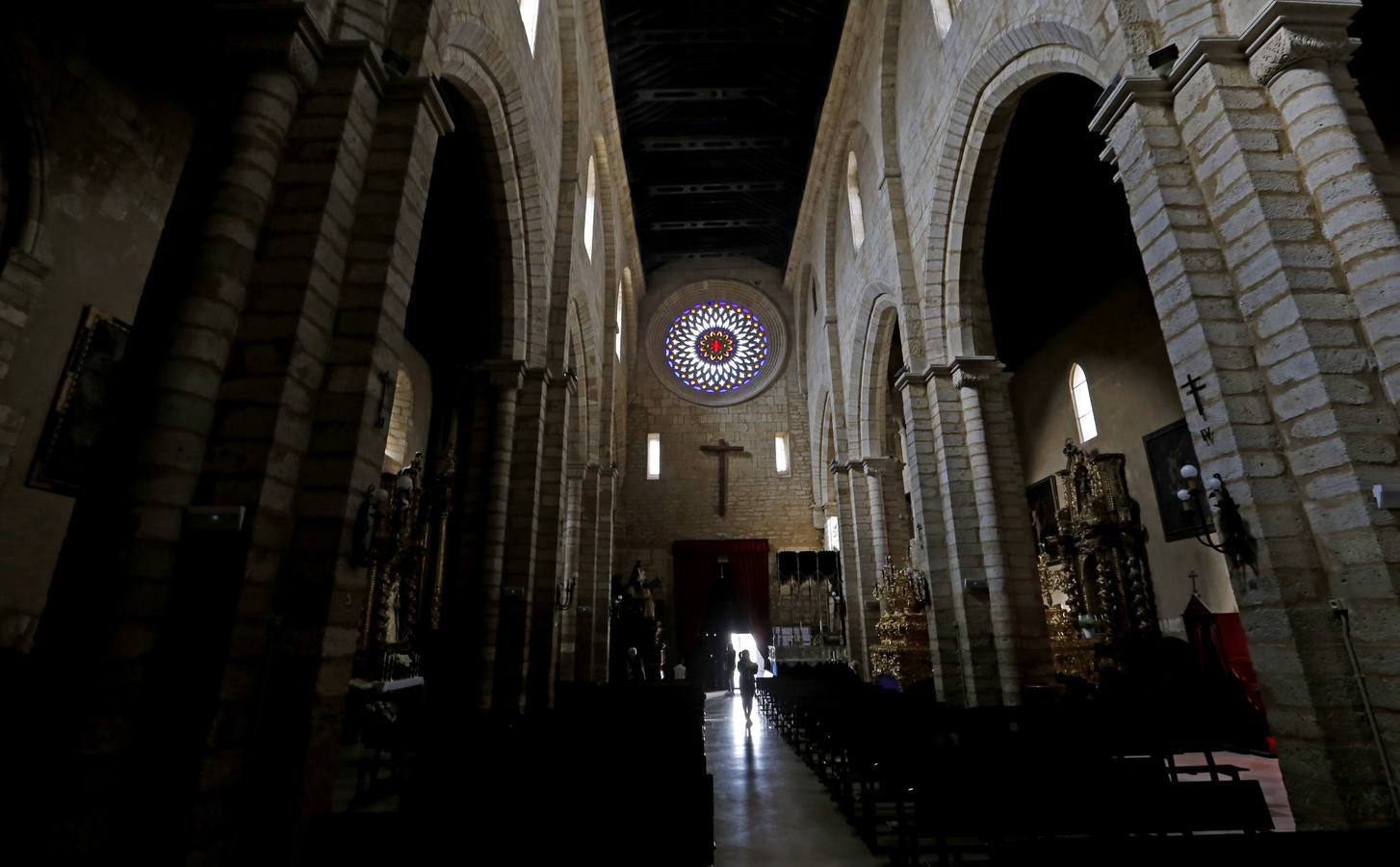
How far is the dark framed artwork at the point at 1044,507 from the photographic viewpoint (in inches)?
568

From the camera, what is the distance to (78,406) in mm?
6348

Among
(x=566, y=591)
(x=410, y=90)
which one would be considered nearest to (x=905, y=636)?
(x=566, y=591)

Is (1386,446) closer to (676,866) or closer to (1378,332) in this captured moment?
(1378,332)

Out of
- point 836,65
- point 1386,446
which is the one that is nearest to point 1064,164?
point 836,65

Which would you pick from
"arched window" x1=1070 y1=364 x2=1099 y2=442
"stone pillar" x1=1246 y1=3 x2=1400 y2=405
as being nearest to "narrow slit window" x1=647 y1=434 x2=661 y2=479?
"arched window" x1=1070 y1=364 x2=1099 y2=442

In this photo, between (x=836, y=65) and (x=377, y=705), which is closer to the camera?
(x=377, y=705)

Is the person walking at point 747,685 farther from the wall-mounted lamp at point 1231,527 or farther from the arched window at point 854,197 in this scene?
the wall-mounted lamp at point 1231,527

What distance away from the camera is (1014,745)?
3832 mm

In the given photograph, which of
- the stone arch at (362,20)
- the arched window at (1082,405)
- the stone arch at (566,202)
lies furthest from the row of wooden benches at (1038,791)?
the arched window at (1082,405)

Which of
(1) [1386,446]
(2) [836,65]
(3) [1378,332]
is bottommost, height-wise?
(1) [1386,446]

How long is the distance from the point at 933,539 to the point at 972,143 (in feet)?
17.4

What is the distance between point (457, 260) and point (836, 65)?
871 cm

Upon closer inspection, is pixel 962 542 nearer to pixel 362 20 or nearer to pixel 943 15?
pixel 943 15

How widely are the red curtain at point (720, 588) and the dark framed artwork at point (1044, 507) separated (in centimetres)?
757
